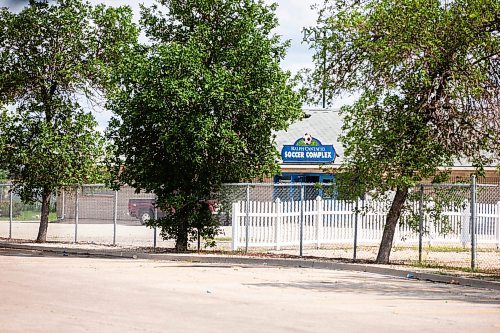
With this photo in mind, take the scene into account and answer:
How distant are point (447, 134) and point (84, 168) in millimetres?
13316

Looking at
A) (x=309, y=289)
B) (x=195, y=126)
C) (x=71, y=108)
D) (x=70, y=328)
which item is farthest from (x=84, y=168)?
(x=70, y=328)

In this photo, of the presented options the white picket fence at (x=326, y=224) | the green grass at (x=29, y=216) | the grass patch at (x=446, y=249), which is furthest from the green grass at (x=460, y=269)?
the green grass at (x=29, y=216)

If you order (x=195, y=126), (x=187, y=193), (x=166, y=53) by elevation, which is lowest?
(x=187, y=193)

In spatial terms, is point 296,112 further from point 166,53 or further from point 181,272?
point 181,272

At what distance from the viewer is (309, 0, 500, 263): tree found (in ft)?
72.6

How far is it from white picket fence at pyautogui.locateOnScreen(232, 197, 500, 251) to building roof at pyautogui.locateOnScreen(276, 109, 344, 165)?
16.5 m

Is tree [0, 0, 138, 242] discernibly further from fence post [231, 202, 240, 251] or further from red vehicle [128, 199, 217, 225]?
red vehicle [128, 199, 217, 225]

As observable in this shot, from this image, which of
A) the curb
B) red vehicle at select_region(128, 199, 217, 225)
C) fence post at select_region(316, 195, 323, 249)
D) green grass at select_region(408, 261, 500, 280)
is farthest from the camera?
red vehicle at select_region(128, 199, 217, 225)

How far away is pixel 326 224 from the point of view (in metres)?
30.4

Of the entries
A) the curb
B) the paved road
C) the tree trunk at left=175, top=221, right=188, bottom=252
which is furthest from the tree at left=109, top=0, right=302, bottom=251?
the paved road

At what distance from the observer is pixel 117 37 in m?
31.5

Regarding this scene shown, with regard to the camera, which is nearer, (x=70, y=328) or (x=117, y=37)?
(x=70, y=328)

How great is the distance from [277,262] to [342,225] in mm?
6457

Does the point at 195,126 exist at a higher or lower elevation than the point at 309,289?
higher
